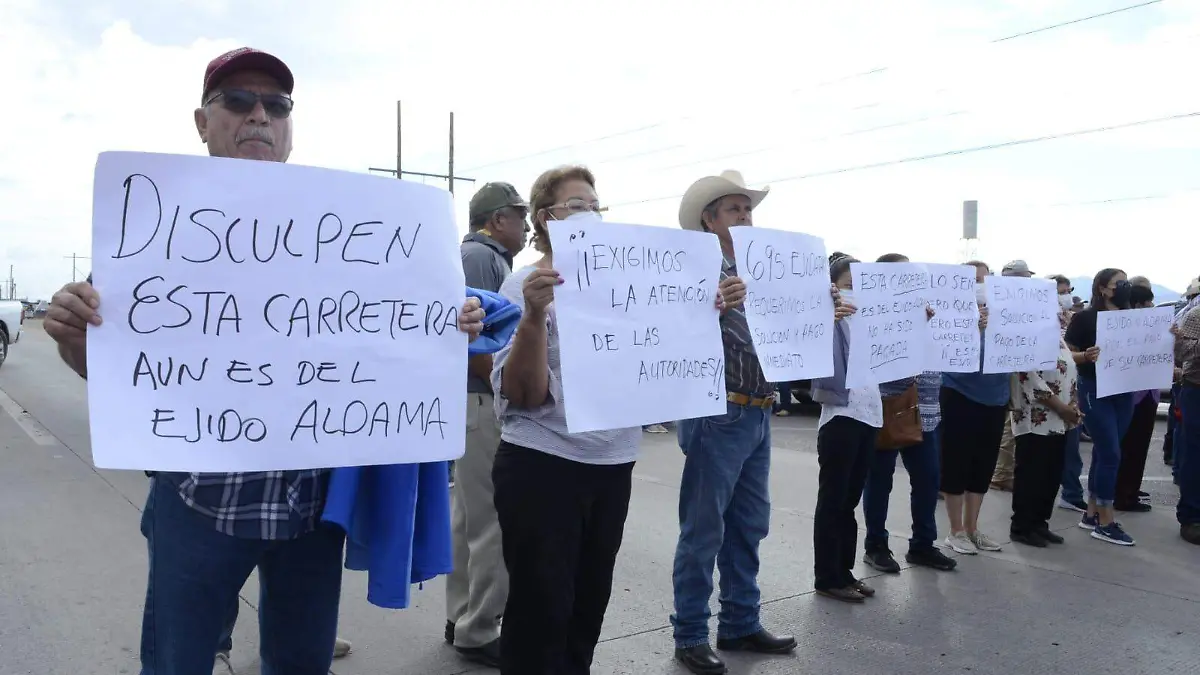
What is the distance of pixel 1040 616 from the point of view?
442cm

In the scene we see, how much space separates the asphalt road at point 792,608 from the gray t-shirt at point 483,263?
4.61ft

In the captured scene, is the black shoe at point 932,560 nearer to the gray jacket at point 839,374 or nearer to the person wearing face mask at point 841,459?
the person wearing face mask at point 841,459

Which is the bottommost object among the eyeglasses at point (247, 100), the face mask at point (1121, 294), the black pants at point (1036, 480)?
the black pants at point (1036, 480)

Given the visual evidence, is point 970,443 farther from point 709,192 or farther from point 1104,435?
point 709,192

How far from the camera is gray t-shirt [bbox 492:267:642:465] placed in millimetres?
2615

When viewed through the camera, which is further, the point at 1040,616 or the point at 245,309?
the point at 1040,616

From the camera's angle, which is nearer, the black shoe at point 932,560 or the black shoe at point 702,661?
the black shoe at point 702,661

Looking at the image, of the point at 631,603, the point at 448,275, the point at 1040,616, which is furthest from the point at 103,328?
the point at 1040,616

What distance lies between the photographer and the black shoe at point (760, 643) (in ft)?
12.6

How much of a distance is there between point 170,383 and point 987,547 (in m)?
5.32

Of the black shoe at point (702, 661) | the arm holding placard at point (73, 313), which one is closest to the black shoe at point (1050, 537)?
the black shoe at point (702, 661)

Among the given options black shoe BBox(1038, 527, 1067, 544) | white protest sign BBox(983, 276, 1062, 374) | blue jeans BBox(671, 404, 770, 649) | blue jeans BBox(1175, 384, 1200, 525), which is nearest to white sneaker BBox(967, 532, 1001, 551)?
black shoe BBox(1038, 527, 1067, 544)

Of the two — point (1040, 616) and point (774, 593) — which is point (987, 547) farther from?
point (774, 593)

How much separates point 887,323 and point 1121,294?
9.43ft
